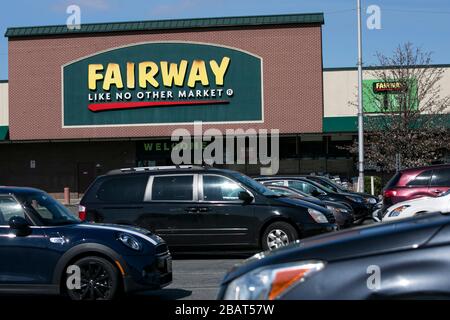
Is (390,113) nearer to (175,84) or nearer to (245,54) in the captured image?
(245,54)

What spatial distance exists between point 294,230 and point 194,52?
28.8 metres

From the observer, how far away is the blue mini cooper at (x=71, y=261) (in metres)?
7.85

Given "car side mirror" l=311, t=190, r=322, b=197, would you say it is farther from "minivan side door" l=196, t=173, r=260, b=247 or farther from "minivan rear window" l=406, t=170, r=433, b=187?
"minivan side door" l=196, t=173, r=260, b=247

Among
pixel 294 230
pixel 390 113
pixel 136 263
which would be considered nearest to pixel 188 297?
pixel 136 263

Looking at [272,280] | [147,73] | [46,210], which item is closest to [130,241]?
[46,210]

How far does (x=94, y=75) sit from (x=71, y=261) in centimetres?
3380

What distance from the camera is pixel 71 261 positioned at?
7.90 meters

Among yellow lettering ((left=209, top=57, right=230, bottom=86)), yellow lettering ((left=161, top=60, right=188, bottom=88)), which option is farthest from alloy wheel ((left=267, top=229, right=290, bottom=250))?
yellow lettering ((left=161, top=60, right=188, bottom=88))

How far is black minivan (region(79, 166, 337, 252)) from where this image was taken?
12359 millimetres

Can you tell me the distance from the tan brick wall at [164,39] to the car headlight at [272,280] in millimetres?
35596

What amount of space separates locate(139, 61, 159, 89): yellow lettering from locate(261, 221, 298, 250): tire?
1129 inches

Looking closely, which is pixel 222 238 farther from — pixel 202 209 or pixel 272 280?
pixel 272 280

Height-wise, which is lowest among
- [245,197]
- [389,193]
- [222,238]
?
[222,238]

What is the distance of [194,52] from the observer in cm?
3988
